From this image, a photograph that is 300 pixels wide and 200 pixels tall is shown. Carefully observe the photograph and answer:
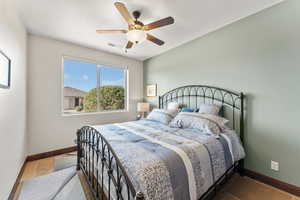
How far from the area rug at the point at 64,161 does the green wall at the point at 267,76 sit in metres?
3.20

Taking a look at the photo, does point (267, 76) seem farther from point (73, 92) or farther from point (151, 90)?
point (73, 92)

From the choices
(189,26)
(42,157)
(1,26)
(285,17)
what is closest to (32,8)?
(1,26)

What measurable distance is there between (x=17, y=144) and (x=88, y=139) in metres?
1.16

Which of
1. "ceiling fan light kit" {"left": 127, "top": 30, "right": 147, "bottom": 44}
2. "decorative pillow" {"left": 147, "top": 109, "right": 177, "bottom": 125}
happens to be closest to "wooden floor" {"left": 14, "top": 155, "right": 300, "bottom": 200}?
"decorative pillow" {"left": 147, "top": 109, "right": 177, "bottom": 125}

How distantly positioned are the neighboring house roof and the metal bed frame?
1540 mm

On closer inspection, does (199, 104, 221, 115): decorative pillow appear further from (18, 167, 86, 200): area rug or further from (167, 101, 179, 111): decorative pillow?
(18, 167, 86, 200): area rug

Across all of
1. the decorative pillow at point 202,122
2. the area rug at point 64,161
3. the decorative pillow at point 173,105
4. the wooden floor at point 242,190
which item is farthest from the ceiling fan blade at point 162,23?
the area rug at point 64,161

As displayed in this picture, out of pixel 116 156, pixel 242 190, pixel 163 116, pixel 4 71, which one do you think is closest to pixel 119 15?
pixel 4 71

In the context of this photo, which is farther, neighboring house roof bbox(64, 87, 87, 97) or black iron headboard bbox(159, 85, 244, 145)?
neighboring house roof bbox(64, 87, 87, 97)

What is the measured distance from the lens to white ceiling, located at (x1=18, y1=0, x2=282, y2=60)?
1893 millimetres

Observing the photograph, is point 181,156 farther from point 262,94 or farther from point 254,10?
point 254,10

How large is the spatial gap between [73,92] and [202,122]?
313 centimetres

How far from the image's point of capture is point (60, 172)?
2281 mm

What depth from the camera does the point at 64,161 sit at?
8.75 ft
